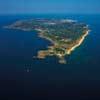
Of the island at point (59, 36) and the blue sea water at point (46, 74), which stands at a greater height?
the island at point (59, 36)

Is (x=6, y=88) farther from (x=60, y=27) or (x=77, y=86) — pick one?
(x=60, y=27)

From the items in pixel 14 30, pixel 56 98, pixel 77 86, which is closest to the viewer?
pixel 56 98

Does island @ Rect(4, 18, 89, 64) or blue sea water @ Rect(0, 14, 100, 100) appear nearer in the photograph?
blue sea water @ Rect(0, 14, 100, 100)

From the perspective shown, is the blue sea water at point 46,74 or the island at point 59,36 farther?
the island at point 59,36

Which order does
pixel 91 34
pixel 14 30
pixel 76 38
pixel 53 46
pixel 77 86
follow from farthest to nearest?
pixel 14 30
pixel 91 34
pixel 76 38
pixel 53 46
pixel 77 86

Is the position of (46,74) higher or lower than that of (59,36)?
lower

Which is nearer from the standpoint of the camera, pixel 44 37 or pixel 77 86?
pixel 77 86

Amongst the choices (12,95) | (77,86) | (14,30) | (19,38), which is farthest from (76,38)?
(12,95)

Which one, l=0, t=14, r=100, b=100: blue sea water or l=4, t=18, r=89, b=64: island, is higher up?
l=4, t=18, r=89, b=64: island
